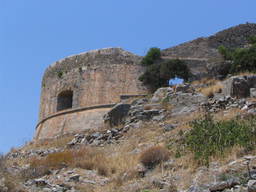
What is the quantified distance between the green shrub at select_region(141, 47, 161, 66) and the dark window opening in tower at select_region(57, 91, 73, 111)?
3.26 meters

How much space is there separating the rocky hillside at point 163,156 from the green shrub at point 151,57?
5027mm

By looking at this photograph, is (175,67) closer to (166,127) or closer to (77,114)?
(77,114)

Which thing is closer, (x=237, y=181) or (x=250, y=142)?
(x=237, y=181)

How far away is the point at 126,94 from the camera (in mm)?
18141

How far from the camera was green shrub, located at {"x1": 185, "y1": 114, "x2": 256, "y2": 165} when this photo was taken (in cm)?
739

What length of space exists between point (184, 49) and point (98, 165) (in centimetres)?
1180

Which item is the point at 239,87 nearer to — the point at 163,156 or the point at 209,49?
the point at 163,156

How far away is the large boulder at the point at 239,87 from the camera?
12773 mm

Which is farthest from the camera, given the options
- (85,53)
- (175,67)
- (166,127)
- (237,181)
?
(85,53)

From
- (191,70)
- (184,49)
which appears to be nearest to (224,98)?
(191,70)

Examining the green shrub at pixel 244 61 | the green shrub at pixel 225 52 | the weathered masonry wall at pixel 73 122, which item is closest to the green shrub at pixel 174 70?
the green shrub at pixel 225 52

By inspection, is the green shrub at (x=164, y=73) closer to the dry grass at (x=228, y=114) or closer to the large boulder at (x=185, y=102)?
the large boulder at (x=185, y=102)

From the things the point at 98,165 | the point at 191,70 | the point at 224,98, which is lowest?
the point at 98,165

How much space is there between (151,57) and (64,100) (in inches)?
161
